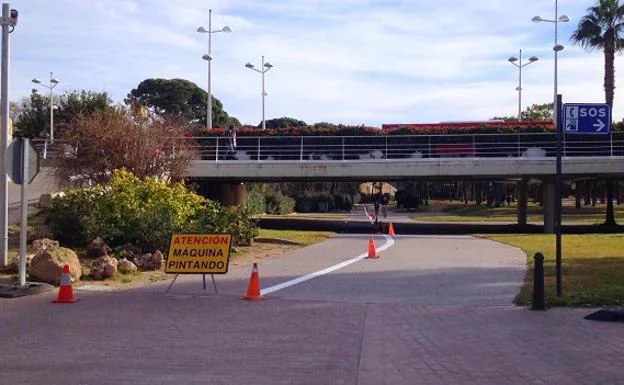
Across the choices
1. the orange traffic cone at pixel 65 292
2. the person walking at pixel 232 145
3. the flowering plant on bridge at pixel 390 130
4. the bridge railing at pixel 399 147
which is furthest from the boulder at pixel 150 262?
the flowering plant on bridge at pixel 390 130

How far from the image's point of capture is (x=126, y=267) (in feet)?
55.4

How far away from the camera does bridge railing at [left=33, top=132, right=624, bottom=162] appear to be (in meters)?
39.4

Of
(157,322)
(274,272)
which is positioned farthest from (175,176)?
(157,322)

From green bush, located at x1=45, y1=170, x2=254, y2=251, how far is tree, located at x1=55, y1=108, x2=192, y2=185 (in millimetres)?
4405

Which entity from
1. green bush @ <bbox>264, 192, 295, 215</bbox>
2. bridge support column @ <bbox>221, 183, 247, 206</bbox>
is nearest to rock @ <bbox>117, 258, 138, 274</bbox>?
bridge support column @ <bbox>221, 183, 247, 206</bbox>

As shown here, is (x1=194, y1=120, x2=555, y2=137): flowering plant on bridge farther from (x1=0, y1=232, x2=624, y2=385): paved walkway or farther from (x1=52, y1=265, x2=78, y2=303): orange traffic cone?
(x1=52, y1=265, x2=78, y2=303): orange traffic cone

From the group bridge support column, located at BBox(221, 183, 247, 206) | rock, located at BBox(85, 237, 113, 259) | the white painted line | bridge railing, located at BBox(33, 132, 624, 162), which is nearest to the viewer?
the white painted line

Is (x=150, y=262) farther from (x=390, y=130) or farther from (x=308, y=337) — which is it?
(x=390, y=130)

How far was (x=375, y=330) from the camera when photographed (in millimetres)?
10492

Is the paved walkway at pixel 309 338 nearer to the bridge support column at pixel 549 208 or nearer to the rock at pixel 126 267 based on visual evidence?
the rock at pixel 126 267

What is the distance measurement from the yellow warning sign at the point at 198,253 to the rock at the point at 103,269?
2.15 meters

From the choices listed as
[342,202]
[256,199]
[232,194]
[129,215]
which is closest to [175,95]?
[342,202]

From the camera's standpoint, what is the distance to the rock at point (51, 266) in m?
14.9

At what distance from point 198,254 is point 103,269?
2.67 m
